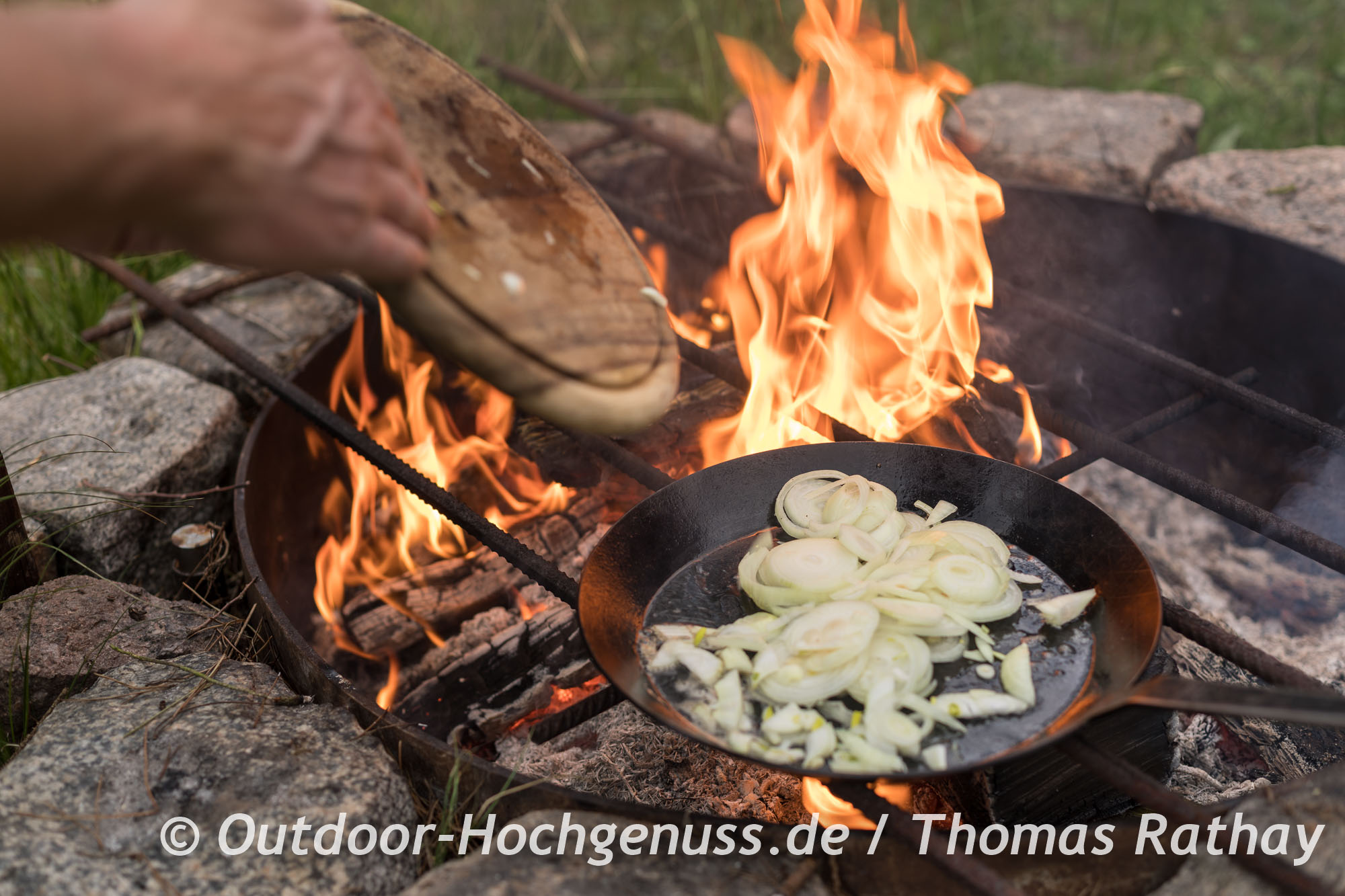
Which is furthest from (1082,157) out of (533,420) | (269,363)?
(269,363)

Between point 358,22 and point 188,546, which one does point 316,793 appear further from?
point 358,22

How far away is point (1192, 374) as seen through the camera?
110 inches

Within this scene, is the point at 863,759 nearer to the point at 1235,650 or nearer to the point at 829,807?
the point at 829,807

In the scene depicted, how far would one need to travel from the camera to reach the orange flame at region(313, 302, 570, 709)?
326 cm

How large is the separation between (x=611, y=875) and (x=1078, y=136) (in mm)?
3960

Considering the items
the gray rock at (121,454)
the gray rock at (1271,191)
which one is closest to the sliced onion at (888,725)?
the gray rock at (121,454)

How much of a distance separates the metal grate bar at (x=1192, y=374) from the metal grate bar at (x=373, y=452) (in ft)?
Result: 5.86

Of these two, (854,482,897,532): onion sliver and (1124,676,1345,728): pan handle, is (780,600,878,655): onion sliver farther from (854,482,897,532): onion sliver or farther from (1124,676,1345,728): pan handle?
(1124,676,1345,728): pan handle

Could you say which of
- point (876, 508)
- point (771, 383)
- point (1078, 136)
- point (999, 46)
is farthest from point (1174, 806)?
point (999, 46)

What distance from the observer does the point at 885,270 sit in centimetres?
356

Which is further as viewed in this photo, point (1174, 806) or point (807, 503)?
point (807, 503)

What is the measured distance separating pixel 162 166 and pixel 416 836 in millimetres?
1421

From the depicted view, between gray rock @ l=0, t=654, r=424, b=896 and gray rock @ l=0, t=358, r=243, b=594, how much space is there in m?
0.78

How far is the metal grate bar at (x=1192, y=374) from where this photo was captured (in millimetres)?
2533
